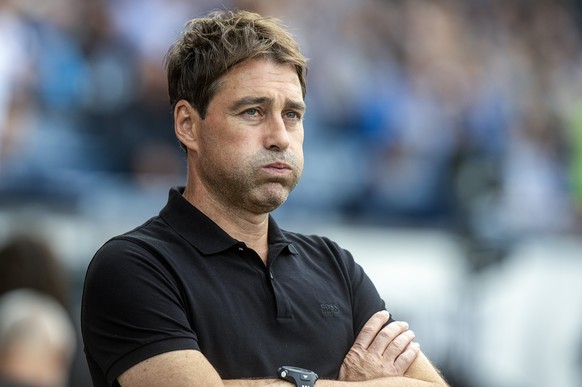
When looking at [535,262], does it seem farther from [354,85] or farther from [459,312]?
[354,85]

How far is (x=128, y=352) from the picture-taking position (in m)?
3.05

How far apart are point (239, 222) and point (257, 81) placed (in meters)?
0.44

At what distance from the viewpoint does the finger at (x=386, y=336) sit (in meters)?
3.47

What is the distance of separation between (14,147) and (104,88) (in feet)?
3.20

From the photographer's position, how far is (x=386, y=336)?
352 centimetres

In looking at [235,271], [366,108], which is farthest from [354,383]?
[366,108]

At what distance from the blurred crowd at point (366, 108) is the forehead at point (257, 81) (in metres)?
4.49

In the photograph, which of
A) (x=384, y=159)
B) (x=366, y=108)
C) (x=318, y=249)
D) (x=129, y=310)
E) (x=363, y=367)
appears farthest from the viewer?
(x=366, y=108)

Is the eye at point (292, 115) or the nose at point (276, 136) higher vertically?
the eye at point (292, 115)

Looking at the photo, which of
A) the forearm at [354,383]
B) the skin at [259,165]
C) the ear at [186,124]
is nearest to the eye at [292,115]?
the skin at [259,165]

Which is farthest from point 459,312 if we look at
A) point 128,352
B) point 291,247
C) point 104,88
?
point 128,352

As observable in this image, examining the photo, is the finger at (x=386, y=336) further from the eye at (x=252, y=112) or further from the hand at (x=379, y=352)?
the eye at (x=252, y=112)

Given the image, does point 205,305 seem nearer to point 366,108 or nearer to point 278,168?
point 278,168

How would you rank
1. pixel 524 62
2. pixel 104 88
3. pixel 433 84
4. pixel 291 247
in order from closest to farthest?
1. pixel 291 247
2. pixel 104 88
3. pixel 433 84
4. pixel 524 62
